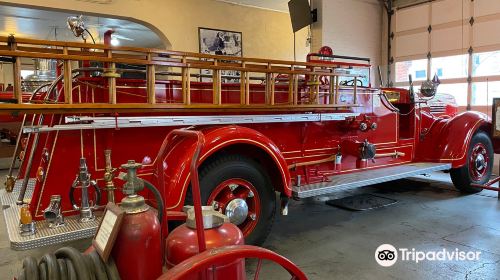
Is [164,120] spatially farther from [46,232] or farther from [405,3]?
[405,3]

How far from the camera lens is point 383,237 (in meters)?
3.63

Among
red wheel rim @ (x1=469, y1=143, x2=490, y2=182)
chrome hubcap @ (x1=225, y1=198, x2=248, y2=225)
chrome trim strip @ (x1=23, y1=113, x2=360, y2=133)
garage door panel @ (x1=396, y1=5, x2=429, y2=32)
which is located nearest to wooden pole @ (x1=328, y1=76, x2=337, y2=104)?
chrome trim strip @ (x1=23, y1=113, x2=360, y2=133)

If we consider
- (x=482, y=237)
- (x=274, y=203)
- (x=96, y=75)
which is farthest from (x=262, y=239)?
(x=482, y=237)

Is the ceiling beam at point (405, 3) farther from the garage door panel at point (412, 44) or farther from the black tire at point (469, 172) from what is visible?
the black tire at point (469, 172)

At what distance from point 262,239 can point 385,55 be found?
26.9 ft

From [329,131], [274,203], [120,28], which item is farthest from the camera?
[120,28]

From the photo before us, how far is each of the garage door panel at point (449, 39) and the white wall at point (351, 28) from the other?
1.47 m

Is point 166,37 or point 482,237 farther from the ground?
point 166,37

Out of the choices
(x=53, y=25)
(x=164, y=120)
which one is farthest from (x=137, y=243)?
(x=53, y=25)

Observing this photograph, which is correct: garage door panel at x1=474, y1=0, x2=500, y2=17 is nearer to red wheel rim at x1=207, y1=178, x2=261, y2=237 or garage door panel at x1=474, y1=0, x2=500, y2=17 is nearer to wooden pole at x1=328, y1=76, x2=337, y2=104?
wooden pole at x1=328, y1=76, x2=337, y2=104

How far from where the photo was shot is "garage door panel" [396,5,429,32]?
29.5 feet

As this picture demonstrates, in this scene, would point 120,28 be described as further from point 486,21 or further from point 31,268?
point 31,268

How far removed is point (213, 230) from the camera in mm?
1683

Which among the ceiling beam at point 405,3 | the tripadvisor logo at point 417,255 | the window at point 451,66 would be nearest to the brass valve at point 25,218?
the tripadvisor logo at point 417,255
